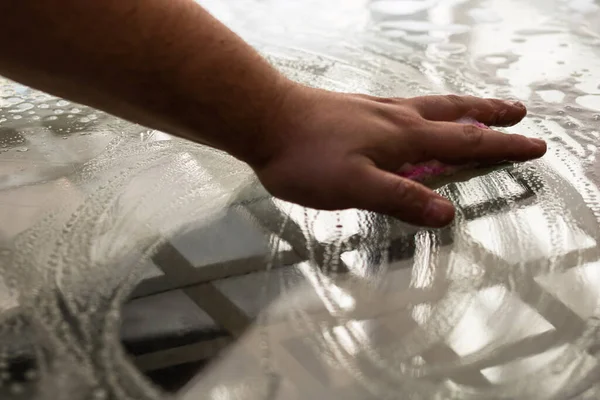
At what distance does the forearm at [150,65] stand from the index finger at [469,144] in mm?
175

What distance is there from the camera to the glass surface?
51cm

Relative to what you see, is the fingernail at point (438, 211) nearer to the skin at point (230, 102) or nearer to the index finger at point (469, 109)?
the skin at point (230, 102)

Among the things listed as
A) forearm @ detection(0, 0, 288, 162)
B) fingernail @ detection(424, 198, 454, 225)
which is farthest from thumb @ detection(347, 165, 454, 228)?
forearm @ detection(0, 0, 288, 162)

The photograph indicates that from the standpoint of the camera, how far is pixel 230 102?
1.91 ft

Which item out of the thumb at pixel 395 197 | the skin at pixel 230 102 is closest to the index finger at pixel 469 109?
the skin at pixel 230 102

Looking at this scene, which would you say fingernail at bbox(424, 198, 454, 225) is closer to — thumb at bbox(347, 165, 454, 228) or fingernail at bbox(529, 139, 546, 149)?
thumb at bbox(347, 165, 454, 228)

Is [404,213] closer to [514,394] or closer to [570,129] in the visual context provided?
[514,394]

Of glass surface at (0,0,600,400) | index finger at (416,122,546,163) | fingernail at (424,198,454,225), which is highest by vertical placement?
index finger at (416,122,546,163)

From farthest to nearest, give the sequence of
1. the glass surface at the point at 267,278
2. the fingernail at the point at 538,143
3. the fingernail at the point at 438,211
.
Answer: the fingernail at the point at 538,143, the fingernail at the point at 438,211, the glass surface at the point at 267,278

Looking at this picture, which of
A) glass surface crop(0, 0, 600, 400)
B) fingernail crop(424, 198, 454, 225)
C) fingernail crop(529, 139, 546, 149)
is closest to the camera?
glass surface crop(0, 0, 600, 400)

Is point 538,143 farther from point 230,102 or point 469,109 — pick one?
point 230,102

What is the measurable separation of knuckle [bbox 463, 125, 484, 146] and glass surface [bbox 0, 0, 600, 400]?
0.19ft

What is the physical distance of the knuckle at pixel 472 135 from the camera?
2.26 ft

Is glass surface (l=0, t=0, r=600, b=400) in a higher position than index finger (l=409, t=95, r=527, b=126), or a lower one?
lower
